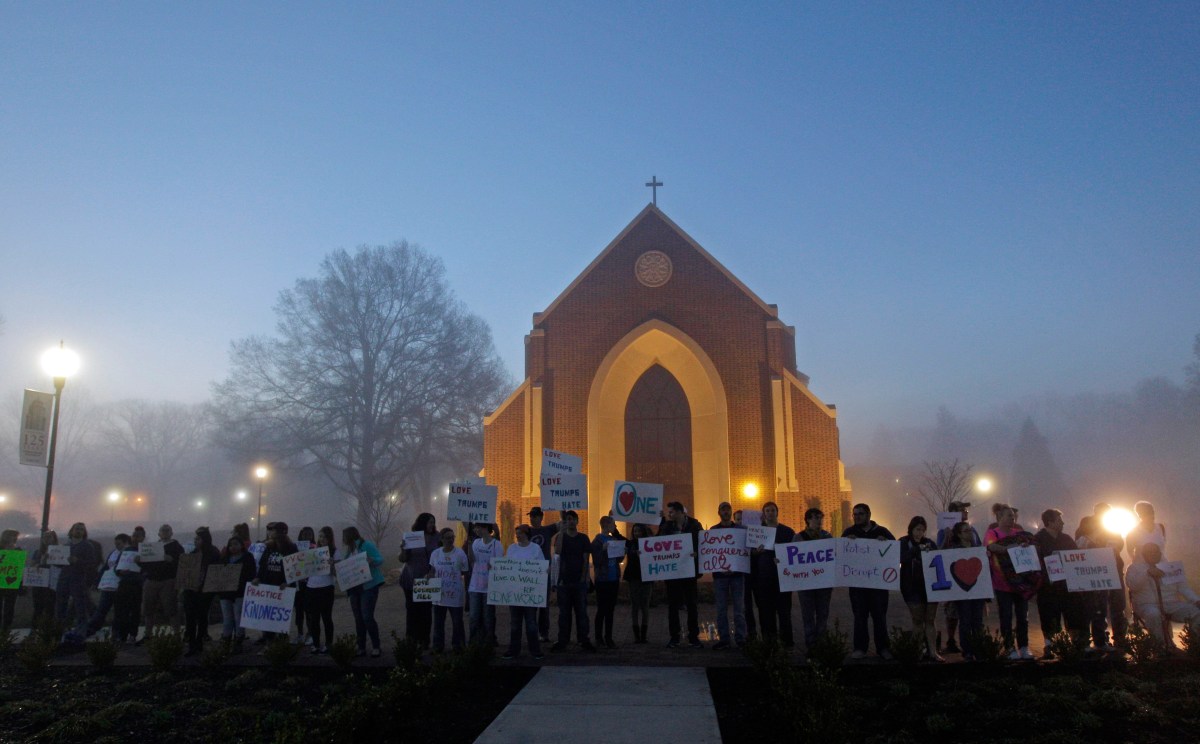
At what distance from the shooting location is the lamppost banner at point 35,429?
14859mm

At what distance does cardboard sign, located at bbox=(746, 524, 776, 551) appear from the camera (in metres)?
10.6

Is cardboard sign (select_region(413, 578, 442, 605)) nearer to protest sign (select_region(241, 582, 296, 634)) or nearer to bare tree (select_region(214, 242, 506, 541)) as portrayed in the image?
protest sign (select_region(241, 582, 296, 634))

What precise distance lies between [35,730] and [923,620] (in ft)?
30.8

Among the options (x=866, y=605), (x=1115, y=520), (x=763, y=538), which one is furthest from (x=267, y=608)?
(x=1115, y=520)

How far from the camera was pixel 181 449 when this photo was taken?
71688 millimetres

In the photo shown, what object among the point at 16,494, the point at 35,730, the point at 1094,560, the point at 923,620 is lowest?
the point at 35,730

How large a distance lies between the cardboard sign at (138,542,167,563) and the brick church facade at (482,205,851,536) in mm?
11929

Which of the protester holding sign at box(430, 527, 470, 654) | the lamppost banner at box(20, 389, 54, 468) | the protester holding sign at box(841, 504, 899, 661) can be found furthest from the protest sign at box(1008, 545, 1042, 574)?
the lamppost banner at box(20, 389, 54, 468)

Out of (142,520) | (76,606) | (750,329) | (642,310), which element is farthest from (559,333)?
(142,520)

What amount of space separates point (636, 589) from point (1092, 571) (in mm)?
5768

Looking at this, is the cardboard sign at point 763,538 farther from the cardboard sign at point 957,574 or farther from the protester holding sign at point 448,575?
the protester holding sign at point 448,575

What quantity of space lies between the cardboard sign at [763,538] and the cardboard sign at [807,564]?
235 mm

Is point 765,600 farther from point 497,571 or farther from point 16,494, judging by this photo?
point 16,494

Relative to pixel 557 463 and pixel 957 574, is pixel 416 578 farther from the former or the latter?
pixel 957 574
